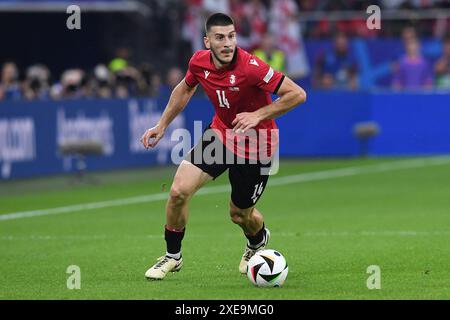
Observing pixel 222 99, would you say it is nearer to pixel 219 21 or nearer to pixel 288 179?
pixel 219 21

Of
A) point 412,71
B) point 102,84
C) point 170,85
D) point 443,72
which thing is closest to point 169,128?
point 102,84

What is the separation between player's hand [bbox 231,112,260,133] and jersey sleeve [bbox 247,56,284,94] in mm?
403

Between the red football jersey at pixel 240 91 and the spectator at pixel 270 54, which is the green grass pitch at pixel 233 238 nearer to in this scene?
the red football jersey at pixel 240 91

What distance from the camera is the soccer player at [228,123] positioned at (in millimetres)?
10594

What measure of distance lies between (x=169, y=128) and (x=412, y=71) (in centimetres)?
644

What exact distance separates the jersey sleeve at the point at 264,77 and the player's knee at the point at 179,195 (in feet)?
3.69

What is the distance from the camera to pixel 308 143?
2705 centimetres

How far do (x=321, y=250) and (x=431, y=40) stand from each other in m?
17.0

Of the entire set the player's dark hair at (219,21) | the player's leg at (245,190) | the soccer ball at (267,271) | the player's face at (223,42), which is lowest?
the soccer ball at (267,271)

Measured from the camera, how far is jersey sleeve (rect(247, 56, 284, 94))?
34.7 feet

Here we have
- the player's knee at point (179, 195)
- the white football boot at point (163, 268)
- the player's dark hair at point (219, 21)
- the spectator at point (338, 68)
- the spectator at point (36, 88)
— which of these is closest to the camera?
the player's dark hair at point (219, 21)

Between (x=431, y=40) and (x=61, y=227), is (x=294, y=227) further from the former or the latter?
(x=431, y=40)

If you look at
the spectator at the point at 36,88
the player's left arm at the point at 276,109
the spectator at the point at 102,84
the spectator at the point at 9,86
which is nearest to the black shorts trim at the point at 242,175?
the player's left arm at the point at 276,109

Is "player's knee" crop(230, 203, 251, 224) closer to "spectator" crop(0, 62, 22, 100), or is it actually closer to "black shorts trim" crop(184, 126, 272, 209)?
"black shorts trim" crop(184, 126, 272, 209)
